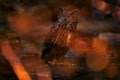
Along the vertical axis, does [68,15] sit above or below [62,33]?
above

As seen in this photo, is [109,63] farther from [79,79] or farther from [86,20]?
[86,20]

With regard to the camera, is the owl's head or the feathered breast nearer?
the owl's head

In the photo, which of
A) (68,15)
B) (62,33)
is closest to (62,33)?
(62,33)

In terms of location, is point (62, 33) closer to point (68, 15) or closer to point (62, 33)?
point (62, 33)

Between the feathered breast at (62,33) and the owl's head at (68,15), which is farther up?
the owl's head at (68,15)

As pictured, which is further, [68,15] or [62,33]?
[62,33]

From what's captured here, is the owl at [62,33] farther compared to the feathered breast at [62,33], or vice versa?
the feathered breast at [62,33]

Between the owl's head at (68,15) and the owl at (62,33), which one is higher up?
the owl's head at (68,15)

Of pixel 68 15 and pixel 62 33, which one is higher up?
pixel 68 15

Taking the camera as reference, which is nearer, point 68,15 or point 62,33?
point 68,15
